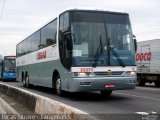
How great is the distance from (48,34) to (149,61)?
12.2 metres

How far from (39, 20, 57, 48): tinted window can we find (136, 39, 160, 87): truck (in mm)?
10327

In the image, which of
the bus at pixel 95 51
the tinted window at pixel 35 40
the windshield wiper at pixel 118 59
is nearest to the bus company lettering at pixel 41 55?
the tinted window at pixel 35 40

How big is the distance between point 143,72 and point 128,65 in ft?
50.5

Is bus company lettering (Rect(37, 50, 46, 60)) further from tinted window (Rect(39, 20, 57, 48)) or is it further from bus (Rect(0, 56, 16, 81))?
bus (Rect(0, 56, 16, 81))

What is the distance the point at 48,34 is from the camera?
19422 mm

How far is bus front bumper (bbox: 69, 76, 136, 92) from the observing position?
14977 mm

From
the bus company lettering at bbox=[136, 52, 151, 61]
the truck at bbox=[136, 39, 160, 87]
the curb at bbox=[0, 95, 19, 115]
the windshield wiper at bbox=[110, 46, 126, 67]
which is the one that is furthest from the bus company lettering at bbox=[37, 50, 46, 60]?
the bus company lettering at bbox=[136, 52, 151, 61]

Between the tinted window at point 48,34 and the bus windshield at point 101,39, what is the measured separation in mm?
2583

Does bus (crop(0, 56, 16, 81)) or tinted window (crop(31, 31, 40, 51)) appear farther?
bus (crop(0, 56, 16, 81))

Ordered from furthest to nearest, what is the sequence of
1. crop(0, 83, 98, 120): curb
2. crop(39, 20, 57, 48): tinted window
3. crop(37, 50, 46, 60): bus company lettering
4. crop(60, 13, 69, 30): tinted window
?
crop(37, 50, 46, 60): bus company lettering → crop(39, 20, 57, 48): tinted window → crop(60, 13, 69, 30): tinted window → crop(0, 83, 98, 120): curb

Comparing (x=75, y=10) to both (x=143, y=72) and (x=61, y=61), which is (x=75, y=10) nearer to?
(x=61, y=61)

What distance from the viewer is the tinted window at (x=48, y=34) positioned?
712 inches

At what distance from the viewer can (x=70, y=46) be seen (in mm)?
15141

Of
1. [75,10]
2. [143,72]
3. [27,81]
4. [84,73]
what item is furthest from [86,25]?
[143,72]
